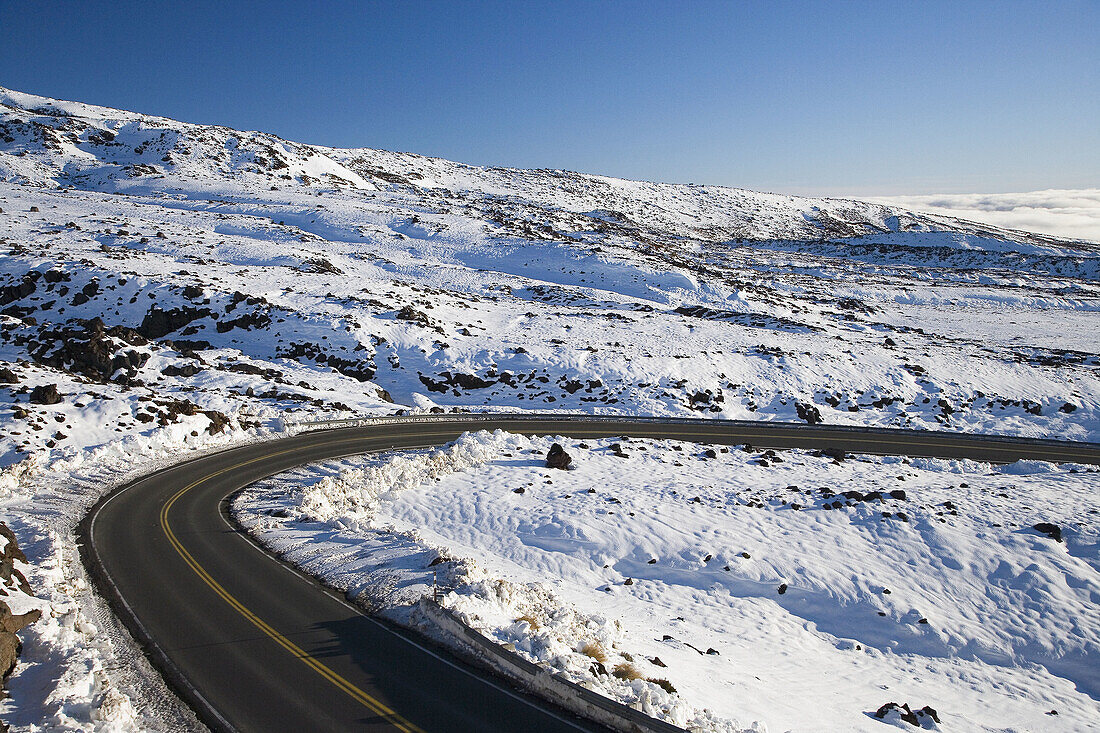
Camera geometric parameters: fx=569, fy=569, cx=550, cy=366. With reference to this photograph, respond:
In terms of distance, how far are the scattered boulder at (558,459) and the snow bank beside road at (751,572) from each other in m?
0.49

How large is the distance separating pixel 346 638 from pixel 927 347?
182 ft

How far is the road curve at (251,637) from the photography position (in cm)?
1002

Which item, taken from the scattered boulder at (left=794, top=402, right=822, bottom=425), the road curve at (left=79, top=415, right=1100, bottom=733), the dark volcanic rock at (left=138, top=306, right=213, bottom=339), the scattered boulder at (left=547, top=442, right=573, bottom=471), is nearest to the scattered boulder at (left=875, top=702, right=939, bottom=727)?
the road curve at (left=79, top=415, right=1100, bottom=733)

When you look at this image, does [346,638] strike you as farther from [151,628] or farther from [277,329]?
[277,329]

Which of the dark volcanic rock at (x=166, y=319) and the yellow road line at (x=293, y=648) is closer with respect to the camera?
the yellow road line at (x=293, y=648)

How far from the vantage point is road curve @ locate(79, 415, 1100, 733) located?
1002cm

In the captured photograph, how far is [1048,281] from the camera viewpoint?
107 meters

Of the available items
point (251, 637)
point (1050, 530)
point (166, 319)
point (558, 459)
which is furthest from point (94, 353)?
point (1050, 530)

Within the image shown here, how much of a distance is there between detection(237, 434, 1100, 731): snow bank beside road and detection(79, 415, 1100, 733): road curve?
3.77ft

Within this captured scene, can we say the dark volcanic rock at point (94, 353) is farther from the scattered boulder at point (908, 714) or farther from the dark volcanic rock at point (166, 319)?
the scattered boulder at point (908, 714)

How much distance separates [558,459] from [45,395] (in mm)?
24817

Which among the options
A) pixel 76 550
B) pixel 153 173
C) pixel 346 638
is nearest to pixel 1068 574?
pixel 346 638

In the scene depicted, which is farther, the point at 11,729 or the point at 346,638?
the point at 346,638

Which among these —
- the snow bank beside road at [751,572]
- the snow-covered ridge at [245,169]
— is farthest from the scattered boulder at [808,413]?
the snow-covered ridge at [245,169]
